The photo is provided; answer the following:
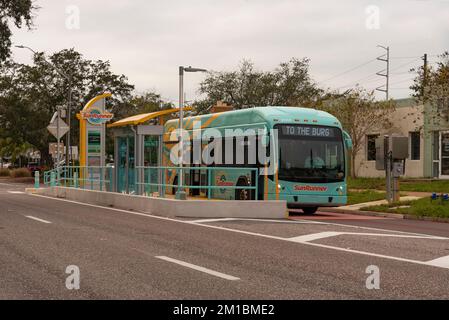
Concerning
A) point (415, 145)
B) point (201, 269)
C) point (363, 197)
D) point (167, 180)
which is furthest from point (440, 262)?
point (415, 145)

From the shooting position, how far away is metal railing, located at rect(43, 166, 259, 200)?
58.9 ft

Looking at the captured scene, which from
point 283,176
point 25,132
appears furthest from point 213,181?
point 25,132

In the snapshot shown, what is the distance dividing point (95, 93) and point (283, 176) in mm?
48110

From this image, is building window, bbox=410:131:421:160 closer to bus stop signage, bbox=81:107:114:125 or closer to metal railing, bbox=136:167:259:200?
bus stop signage, bbox=81:107:114:125

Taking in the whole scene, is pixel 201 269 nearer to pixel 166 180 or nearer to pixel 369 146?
pixel 166 180

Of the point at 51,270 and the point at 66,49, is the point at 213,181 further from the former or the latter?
the point at 66,49

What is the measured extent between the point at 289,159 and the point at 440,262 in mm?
9880

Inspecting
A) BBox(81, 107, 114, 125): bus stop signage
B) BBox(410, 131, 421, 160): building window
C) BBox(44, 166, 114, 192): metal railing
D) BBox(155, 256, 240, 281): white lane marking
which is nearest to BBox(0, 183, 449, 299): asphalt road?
BBox(155, 256, 240, 281): white lane marking

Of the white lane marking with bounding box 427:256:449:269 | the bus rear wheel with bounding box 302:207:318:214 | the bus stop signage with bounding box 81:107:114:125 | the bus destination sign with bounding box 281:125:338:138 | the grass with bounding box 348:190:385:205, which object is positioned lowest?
the bus rear wheel with bounding box 302:207:318:214

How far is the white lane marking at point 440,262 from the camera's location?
895 centimetres

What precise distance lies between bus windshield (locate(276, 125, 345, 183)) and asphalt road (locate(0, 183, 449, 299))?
153 inches

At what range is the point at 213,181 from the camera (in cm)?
2047

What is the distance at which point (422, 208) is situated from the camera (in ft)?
64.2

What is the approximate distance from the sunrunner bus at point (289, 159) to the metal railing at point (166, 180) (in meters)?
0.06
